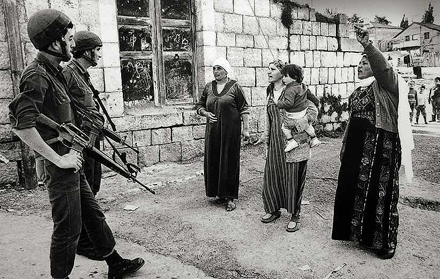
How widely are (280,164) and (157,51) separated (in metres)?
3.71

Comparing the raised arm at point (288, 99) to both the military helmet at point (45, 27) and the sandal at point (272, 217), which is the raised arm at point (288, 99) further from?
the military helmet at point (45, 27)

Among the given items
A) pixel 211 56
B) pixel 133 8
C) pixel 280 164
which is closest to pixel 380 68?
pixel 280 164

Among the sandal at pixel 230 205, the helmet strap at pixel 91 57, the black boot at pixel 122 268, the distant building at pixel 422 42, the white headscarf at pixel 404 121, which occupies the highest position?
the distant building at pixel 422 42

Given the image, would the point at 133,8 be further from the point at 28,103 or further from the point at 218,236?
the point at 28,103

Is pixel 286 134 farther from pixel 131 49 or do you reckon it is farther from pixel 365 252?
pixel 131 49

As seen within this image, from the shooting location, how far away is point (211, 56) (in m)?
6.84

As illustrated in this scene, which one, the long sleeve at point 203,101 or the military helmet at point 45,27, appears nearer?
the military helmet at point 45,27

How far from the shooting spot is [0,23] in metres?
4.78

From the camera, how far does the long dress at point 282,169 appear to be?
371cm

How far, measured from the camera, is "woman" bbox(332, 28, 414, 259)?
2.90 meters

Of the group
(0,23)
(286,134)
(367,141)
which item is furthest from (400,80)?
(0,23)

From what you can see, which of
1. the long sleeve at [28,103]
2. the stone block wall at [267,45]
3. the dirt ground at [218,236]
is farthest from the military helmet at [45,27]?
the stone block wall at [267,45]

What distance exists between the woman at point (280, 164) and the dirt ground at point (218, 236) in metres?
0.21

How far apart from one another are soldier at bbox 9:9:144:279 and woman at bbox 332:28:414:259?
2.26 metres
